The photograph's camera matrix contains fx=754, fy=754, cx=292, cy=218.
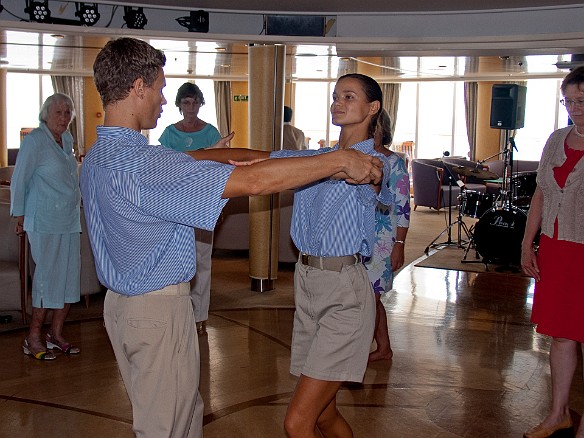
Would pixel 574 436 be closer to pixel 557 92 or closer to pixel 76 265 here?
pixel 76 265

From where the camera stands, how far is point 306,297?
2932mm

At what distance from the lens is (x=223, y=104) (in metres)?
19.5

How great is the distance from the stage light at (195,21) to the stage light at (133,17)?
1.15 ft

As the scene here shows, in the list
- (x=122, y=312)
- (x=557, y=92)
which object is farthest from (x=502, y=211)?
(x=557, y=92)

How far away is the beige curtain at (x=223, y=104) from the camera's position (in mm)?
19391

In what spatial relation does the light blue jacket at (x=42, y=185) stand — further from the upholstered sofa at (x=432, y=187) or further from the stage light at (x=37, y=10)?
the upholstered sofa at (x=432, y=187)

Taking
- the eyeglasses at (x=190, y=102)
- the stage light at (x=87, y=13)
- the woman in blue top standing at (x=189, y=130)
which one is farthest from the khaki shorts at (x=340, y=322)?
the stage light at (x=87, y=13)

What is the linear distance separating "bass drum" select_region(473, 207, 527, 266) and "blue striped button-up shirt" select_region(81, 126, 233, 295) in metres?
6.92

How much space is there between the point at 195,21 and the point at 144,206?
5.11 m

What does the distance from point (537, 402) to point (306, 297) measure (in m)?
2.07

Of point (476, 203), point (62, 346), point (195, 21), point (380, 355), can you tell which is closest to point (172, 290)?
point (380, 355)

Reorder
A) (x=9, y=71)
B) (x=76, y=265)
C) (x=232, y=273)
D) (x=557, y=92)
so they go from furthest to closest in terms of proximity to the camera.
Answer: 1. (x=9, y=71)
2. (x=557, y=92)
3. (x=232, y=273)
4. (x=76, y=265)

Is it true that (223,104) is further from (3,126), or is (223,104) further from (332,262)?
(332,262)

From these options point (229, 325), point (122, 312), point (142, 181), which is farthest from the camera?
point (229, 325)
